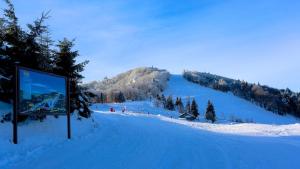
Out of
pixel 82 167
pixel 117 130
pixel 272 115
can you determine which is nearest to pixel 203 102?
pixel 272 115

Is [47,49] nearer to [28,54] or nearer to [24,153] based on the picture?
[28,54]

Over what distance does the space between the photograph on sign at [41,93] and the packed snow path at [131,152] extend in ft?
3.31

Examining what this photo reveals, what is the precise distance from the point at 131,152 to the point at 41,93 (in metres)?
5.64

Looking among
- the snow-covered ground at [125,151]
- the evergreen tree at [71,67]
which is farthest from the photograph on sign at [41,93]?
the evergreen tree at [71,67]

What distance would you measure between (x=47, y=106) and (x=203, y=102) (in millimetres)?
171519

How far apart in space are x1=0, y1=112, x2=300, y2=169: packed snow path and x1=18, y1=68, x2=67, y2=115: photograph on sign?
1008mm

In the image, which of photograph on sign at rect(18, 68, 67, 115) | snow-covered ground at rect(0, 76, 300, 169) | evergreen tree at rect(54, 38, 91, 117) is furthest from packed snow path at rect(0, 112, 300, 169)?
evergreen tree at rect(54, 38, 91, 117)

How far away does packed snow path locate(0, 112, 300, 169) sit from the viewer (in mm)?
14398

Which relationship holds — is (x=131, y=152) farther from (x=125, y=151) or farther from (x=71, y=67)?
(x=71, y=67)

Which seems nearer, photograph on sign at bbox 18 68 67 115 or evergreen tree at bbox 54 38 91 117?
photograph on sign at bbox 18 68 67 115

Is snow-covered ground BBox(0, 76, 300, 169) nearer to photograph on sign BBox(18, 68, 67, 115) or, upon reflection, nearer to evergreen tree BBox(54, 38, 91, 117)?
photograph on sign BBox(18, 68, 67, 115)

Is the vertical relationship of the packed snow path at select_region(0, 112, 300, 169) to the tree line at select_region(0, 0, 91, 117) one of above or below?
below

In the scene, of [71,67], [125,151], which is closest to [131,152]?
[125,151]

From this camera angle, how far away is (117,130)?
25875 mm
